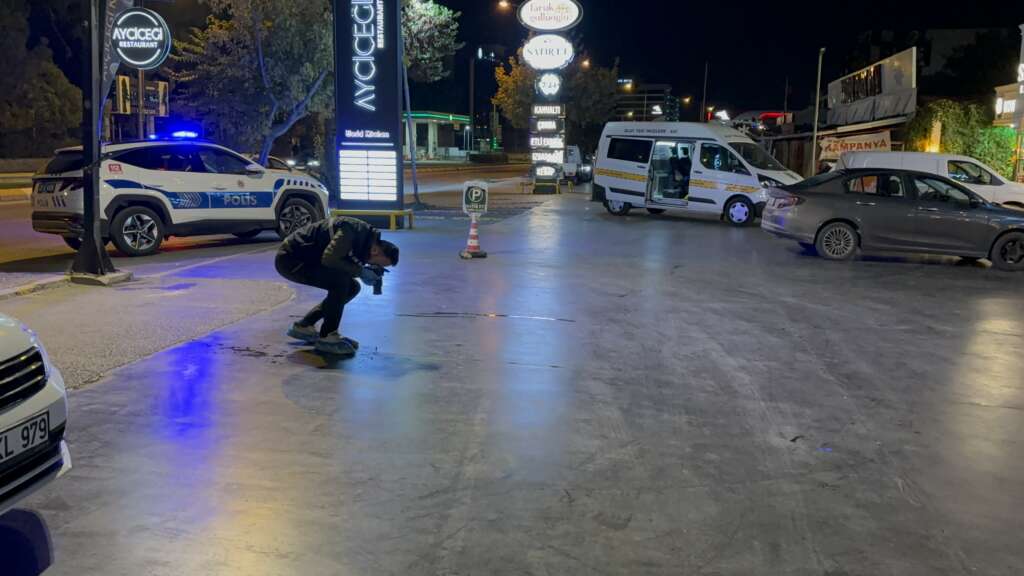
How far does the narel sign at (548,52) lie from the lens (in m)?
30.8

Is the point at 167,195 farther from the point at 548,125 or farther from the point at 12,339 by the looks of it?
the point at 548,125

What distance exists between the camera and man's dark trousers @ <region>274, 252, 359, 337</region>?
7117mm

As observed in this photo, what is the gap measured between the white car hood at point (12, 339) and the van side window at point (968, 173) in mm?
18458

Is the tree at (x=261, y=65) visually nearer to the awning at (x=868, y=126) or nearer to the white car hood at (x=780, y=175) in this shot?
the white car hood at (x=780, y=175)

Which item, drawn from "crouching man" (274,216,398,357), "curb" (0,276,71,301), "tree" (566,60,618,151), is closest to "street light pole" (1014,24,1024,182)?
"crouching man" (274,216,398,357)

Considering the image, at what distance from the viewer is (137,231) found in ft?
43.9

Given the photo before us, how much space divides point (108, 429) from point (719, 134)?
17152mm

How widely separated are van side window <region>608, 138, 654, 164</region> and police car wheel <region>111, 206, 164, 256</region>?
475 inches

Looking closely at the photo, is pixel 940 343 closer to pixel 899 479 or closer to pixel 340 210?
pixel 899 479

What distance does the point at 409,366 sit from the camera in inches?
278

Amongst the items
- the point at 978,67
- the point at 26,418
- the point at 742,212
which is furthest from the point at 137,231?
the point at 978,67

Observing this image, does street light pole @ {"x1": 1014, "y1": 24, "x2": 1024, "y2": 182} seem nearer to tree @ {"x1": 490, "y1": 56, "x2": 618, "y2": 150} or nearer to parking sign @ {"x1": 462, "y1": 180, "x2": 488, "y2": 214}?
parking sign @ {"x1": 462, "y1": 180, "x2": 488, "y2": 214}

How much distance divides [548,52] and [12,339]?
28.7 meters

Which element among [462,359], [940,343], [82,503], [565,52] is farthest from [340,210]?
[565,52]
